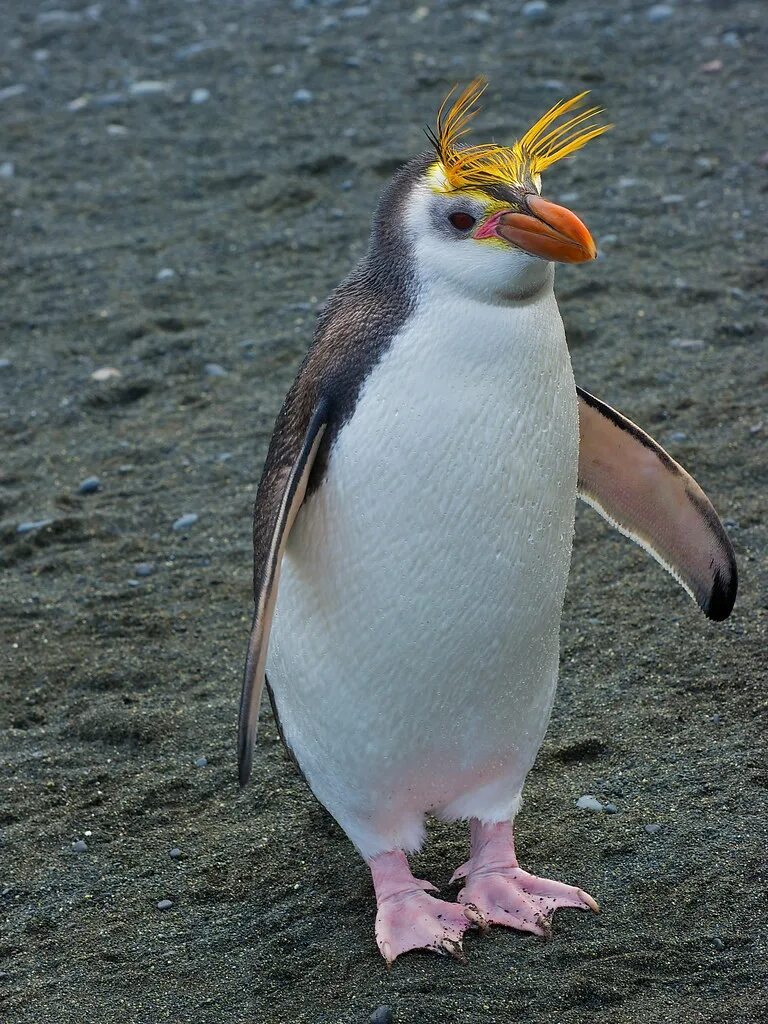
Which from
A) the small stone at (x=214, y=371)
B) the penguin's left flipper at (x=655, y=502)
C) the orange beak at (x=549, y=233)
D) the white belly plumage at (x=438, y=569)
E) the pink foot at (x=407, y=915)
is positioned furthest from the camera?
the small stone at (x=214, y=371)

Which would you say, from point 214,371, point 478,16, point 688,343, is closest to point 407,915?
point 688,343

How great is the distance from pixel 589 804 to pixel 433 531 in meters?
0.95

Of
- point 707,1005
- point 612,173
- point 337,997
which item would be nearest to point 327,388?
point 337,997

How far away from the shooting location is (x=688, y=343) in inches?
199

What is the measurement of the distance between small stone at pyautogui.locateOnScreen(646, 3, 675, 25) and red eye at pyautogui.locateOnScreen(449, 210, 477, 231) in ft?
19.4

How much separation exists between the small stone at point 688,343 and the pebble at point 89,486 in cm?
209

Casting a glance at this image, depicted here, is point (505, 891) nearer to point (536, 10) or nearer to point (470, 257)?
point (470, 257)

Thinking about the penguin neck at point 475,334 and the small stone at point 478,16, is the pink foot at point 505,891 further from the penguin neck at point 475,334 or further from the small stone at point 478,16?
the small stone at point 478,16

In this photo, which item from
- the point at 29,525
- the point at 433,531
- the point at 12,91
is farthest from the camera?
the point at 12,91

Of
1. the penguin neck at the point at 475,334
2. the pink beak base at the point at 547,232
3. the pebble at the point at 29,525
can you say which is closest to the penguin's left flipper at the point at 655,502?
the penguin neck at the point at 475,334

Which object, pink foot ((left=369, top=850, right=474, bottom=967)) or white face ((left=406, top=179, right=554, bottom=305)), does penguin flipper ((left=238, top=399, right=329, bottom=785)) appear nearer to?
white face ((left=406, top=179, right=554, bottom=305))

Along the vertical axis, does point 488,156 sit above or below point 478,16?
above

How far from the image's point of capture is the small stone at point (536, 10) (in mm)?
8062

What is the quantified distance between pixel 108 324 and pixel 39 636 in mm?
2068
